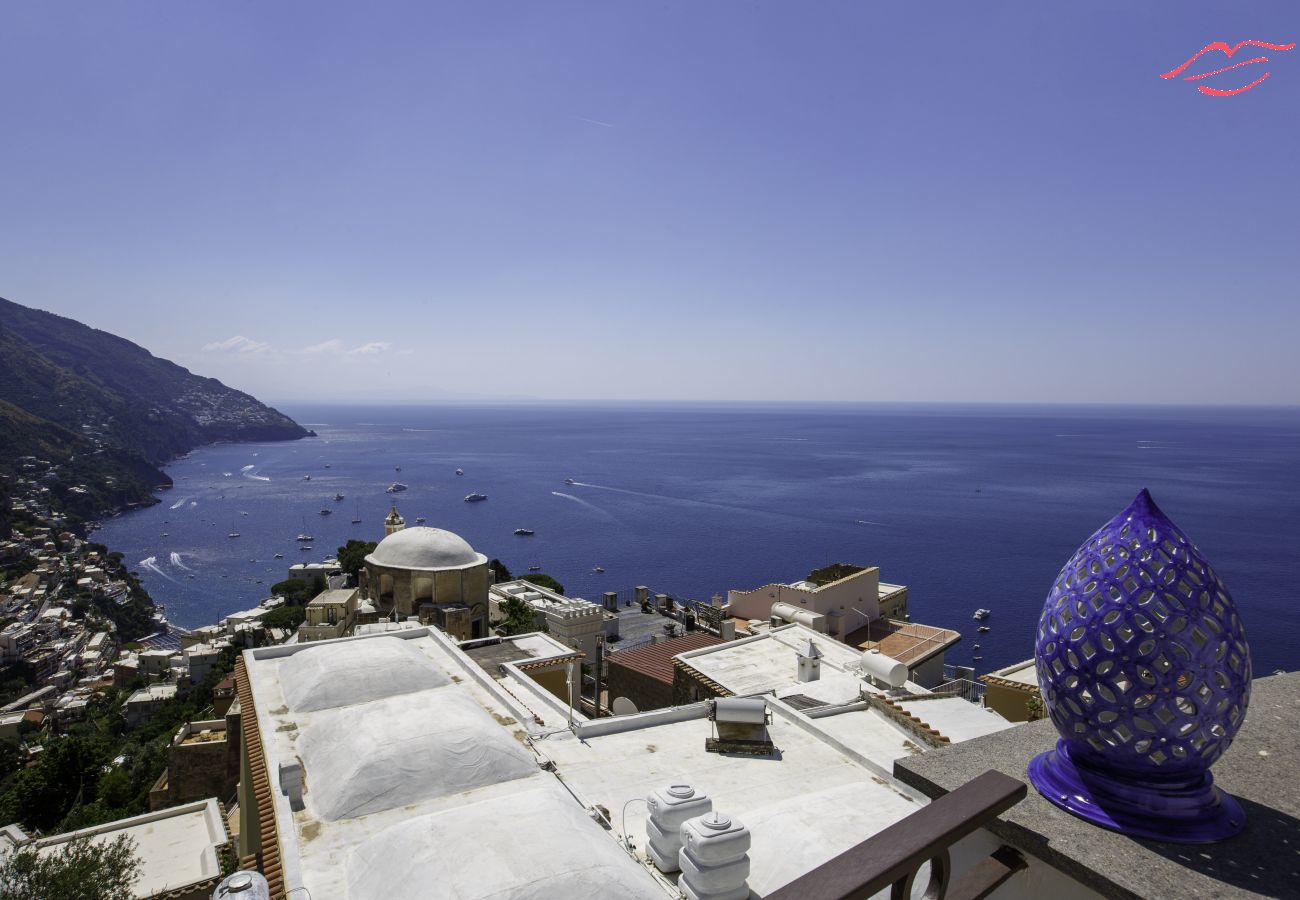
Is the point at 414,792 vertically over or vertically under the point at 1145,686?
under

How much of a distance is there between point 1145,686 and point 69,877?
17239 millimetres

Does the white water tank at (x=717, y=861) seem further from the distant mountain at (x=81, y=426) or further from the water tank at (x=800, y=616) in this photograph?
the distant mountain at (x=81, y=426)

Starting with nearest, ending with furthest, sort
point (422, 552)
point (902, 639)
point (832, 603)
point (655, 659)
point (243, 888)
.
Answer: point (243, 888) < point (655, 659) < point (902, 639) < point (832, 603) < point (422, 552)

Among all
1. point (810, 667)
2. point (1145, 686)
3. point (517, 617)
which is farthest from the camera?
point (517, 617)

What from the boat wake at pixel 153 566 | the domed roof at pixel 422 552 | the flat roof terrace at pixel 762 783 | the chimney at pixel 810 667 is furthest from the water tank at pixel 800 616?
the boat wake at pixel 153 566

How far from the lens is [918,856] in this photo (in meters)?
1.61

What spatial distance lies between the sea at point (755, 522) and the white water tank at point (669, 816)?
44.4 meters

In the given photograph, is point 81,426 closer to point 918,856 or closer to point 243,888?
point 243,888

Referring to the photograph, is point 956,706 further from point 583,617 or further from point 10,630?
point 10,630

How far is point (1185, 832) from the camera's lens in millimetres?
2430

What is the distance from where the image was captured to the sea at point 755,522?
6525 centimetres

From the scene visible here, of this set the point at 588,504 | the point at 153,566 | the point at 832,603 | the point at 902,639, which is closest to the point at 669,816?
the point at 902,639

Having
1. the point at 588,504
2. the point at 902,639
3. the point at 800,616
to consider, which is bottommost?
the point at 588,504

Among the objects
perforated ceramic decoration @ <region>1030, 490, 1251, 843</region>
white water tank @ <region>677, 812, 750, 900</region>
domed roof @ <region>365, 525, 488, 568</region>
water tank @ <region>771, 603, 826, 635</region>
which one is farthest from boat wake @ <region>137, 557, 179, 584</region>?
perforated ceramic decoration @ <region>1030, 490, 1251, 843</region>
